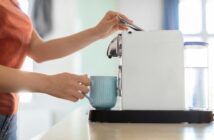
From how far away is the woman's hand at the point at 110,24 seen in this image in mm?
1290

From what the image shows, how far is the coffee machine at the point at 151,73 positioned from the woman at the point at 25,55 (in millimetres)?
174

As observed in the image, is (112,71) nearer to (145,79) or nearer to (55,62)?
(55,62)

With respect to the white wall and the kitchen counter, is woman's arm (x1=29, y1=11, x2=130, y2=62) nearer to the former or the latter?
the kitchen counter

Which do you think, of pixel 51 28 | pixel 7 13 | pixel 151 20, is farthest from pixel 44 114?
pixel 7 13

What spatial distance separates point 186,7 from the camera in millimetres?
4344

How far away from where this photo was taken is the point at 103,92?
111 centimetres

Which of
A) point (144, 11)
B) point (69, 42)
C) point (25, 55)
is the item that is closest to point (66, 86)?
point (25, 55)

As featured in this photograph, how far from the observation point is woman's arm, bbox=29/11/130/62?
134cm

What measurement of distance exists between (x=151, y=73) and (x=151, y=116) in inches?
5.8

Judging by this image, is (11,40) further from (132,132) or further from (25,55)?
(132,132)

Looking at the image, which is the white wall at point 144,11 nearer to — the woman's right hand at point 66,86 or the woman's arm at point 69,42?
the woman's arm at point 69,42

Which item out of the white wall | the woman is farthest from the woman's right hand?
the white wall

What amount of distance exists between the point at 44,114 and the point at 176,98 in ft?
7.48

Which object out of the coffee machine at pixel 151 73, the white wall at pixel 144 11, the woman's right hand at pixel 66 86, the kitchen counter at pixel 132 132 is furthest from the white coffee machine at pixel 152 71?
the white wall at pixel 144 11
